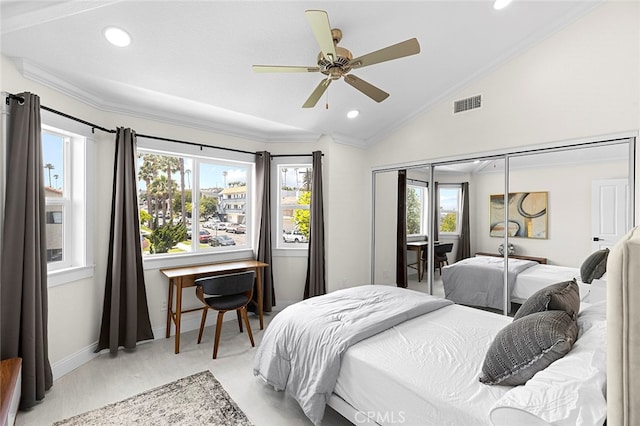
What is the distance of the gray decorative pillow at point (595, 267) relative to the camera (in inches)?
89.5

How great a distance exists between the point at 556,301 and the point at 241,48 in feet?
9.15

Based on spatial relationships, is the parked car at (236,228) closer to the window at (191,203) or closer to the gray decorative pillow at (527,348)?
the window at (191,203)

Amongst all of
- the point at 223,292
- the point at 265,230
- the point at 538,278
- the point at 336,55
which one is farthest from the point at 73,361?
the point at 538,278

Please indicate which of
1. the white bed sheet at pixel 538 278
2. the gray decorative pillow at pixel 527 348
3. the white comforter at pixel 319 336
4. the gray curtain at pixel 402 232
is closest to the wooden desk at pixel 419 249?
the gray curtain at pixel 402 232

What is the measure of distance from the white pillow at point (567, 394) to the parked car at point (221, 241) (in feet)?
11.5

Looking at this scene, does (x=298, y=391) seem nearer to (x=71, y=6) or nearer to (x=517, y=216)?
(x=517, y=216)

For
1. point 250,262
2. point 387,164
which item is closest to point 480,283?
point 387,164

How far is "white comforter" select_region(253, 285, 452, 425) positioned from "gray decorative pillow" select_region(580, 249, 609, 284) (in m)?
1.07

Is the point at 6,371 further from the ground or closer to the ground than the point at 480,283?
closer to the ground

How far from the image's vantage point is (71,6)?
1.96 meters

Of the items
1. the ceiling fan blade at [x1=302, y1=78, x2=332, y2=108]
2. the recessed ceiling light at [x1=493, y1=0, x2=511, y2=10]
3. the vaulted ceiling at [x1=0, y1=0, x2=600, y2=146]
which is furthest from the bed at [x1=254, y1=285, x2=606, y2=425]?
the recessed ceiling light at [x1=493, y1=0, x2=511, y2=10]

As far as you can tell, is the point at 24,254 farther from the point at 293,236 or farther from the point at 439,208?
the point at 439,208

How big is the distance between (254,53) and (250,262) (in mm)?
2414

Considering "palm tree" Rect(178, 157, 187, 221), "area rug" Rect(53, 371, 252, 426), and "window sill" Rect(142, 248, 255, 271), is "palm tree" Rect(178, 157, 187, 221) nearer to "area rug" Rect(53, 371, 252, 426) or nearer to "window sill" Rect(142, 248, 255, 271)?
"window sill" Rect(142, 248, 255, 271)
